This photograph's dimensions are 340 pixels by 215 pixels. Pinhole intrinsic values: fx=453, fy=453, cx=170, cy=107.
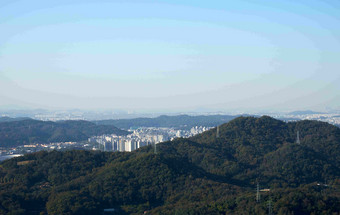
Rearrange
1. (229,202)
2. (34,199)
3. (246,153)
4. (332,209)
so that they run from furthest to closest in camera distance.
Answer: (246,153), (34,199), (229,202), (332,209)

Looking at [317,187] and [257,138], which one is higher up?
[257,138]

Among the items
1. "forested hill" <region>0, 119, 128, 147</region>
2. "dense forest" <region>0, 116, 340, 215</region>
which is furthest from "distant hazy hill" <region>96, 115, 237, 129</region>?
"dense forest" <region>0, 116, 340, 215</region>

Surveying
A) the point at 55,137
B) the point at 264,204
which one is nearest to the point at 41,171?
the point at 264,204

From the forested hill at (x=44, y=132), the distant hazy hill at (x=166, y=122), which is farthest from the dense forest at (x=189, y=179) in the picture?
the distant hazy hill at (x=166, y=122)

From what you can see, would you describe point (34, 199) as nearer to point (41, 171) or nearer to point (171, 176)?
point (41, 171)

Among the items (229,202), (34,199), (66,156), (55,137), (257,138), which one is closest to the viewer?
(229,202)

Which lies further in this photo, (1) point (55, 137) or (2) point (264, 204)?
(1) point (55, 137)

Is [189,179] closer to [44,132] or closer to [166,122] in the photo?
[44,132]

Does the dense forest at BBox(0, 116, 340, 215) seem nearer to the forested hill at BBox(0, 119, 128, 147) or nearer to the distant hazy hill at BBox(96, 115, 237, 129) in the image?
the forested hill at BBox(0, 119, 128, 147)
